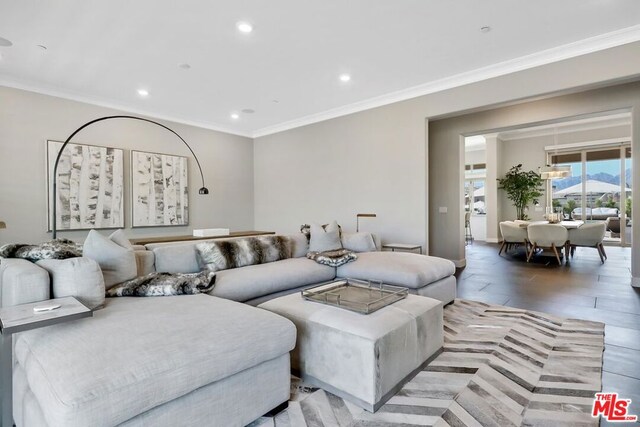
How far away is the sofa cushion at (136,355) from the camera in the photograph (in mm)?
1136

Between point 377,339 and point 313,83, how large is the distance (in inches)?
152

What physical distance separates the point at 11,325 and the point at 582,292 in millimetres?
5326

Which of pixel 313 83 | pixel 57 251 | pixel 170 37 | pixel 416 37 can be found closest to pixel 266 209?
pixel 313 83

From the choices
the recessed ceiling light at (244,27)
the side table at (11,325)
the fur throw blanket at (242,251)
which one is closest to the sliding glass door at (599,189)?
the fur throw blanket at (242,251)

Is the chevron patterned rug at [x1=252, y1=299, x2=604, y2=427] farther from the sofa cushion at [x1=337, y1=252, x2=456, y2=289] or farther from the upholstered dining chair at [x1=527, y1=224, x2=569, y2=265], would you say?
the upholstered dining chair at [x1=527, y1=224, x2=569, y2=265]

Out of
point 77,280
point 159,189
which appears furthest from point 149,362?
point 159,189

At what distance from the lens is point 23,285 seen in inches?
68.4

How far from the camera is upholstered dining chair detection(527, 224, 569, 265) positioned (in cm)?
615

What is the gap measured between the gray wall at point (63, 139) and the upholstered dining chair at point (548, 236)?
6.11m

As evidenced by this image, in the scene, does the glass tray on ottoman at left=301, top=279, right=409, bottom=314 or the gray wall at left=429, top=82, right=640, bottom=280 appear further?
the gray wall at left=429, top=82, right=640, bottom=280

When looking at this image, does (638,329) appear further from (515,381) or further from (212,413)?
(212,413)

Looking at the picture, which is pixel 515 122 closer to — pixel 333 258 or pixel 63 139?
pixel 333 258

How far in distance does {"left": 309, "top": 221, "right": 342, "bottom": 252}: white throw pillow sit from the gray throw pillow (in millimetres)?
2488

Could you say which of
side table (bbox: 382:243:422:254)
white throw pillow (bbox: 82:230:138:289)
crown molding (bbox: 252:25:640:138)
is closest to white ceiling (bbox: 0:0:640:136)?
crown molding (bbox: 252:25:640:138)
